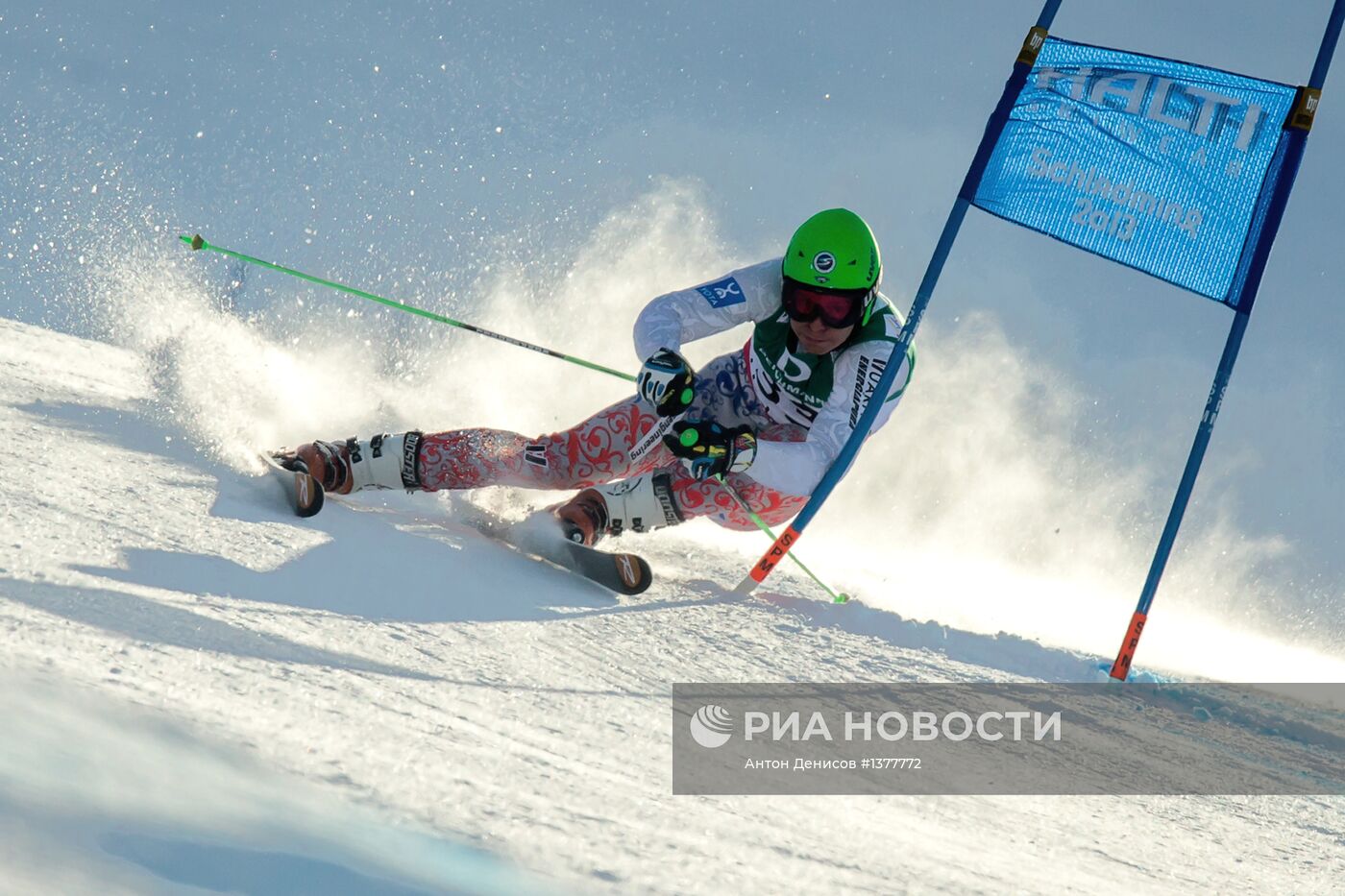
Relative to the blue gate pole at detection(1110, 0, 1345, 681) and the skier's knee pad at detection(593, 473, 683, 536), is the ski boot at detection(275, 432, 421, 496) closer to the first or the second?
the skier's knee pad at detection(593, 473, 683, 536)

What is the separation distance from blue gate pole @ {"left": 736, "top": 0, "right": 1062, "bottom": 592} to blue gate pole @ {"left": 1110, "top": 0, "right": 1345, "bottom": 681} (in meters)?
1.02

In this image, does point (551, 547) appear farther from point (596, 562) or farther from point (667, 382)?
point (667, 382)

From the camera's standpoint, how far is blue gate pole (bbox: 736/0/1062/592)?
413cm

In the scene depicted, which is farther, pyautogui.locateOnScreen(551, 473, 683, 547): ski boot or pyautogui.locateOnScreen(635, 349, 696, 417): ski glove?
pyautogui.locateOnScreen(551, 473, 683, 547): ski boot

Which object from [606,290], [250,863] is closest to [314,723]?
[250,863]

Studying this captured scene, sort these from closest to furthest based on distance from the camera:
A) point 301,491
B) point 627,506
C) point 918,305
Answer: point 301,491 < point 627,506 < point 918,305

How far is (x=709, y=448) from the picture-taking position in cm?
378

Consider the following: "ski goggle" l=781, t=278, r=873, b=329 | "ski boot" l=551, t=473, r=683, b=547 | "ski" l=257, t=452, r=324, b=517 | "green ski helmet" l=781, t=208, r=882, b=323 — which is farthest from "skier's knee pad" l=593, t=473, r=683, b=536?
"ski" l=257, t=452, r=324, b=517

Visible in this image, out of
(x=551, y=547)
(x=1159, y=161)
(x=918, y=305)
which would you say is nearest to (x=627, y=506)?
(x=551, y=547)

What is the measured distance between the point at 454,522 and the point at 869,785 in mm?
2212

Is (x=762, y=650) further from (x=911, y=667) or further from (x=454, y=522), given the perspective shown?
(x=454, y=522)

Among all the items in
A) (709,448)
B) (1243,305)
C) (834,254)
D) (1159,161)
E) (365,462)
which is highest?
(1159,161)

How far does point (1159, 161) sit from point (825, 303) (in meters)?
1.52

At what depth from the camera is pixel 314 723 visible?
1468 millimetres
